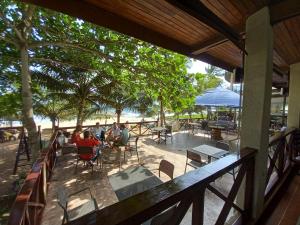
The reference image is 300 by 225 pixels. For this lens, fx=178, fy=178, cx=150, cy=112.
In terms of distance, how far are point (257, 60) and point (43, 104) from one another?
30.8 ft

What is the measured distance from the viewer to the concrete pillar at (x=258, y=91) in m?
2.23

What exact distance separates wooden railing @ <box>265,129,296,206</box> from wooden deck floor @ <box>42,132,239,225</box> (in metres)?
0.97

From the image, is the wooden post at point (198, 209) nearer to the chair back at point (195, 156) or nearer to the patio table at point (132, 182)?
the patio table at point (132, 182)

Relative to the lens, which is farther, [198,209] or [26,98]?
[26,98]

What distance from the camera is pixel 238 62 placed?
443 centimetres

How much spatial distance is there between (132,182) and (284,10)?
3.28 meters

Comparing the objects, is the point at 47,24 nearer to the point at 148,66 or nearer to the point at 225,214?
the point at 148,66

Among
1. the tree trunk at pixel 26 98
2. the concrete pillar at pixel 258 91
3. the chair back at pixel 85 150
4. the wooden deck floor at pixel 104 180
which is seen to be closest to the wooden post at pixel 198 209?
the concrete pillar at pixel 258 91

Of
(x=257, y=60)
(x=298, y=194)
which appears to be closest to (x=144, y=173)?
(x=257, y=60)

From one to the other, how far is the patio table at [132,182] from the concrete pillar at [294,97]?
4.39 metres

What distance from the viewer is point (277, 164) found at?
394 cm

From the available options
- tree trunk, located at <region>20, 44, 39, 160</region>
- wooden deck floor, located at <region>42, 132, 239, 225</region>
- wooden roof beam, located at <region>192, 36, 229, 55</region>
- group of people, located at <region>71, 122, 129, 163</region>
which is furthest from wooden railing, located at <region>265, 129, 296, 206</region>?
tree trunk, located at <region>20, 44, 39, 160</region>

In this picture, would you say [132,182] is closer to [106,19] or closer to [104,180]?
[104,180]

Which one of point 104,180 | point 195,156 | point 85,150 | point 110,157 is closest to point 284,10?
point 195,156
